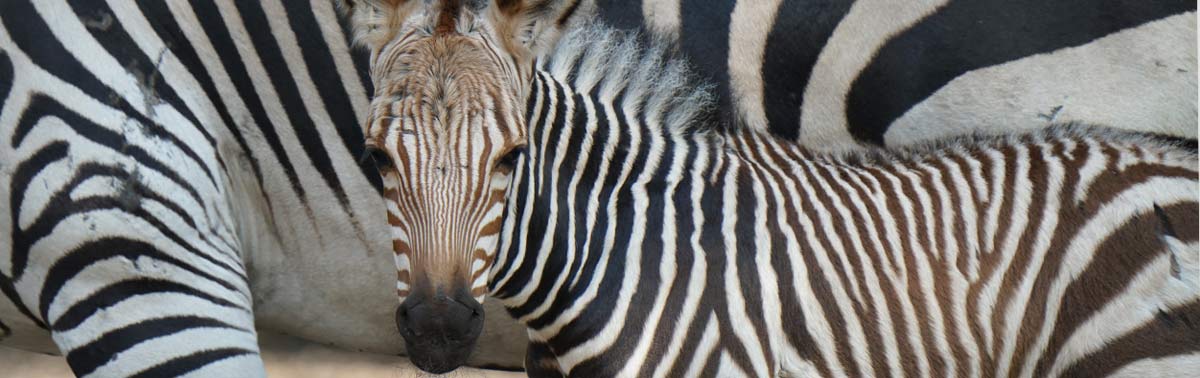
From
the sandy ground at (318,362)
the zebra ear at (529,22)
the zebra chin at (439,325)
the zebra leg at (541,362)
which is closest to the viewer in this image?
the zebra chin at (439,325)

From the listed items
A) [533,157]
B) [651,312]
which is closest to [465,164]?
[533,157]

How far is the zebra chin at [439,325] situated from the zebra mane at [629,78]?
31.3 inches

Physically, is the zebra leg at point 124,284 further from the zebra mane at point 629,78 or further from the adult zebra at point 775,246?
the zebra mane at point 629,78

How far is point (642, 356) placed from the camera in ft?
10.7

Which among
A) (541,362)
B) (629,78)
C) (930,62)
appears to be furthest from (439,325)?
(930,62)

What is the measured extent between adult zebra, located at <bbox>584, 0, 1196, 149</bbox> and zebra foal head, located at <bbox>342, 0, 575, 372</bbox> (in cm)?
93

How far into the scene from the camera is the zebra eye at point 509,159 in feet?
10.1

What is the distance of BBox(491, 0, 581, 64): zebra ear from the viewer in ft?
10.8

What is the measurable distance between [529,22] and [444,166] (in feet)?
1.80

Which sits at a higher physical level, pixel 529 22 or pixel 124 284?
pixel 529 22

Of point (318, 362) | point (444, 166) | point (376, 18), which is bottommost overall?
point (318, 362)

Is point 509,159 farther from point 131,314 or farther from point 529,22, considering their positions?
point 131,314

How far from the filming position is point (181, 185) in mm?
3838

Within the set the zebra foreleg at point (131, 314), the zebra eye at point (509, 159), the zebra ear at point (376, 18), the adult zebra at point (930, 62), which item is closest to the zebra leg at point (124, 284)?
the zebra foreleg at point (131, 314)
